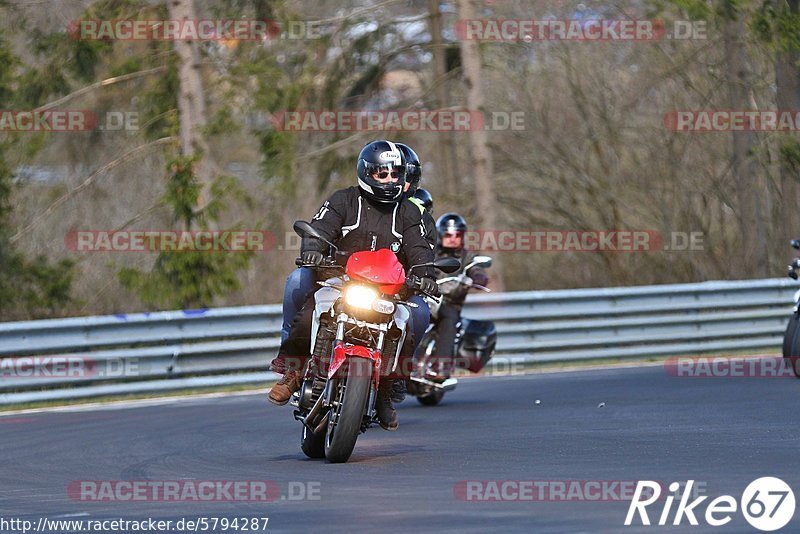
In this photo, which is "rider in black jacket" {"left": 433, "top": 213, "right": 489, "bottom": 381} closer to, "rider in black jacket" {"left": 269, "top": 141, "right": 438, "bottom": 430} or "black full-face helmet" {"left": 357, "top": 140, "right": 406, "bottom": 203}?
"rider in black jacket" {"left": 269, "top": 141, "right": 438, "bottom": 430}

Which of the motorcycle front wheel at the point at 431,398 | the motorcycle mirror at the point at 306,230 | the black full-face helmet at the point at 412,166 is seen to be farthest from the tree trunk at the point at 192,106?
the motorcycle mirror at the point at 306,230

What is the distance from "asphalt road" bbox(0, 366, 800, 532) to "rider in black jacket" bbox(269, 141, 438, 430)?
553 mm

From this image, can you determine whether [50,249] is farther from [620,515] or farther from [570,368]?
[620,515]

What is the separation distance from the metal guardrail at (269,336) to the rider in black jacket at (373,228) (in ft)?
20.2

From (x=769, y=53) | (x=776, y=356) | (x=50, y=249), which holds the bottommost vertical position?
(x=776, y=356)

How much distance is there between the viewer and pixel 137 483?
891 centimetres

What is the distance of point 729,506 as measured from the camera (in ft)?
23.3

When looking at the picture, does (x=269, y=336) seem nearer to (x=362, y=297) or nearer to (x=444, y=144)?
(x=362, y=297)

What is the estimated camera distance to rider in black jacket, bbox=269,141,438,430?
31.7 feet

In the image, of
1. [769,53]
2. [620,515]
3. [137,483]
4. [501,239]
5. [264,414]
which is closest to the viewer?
[620,515]

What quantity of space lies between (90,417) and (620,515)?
8136 mm

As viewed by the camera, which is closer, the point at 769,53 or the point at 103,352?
the point at 103,352

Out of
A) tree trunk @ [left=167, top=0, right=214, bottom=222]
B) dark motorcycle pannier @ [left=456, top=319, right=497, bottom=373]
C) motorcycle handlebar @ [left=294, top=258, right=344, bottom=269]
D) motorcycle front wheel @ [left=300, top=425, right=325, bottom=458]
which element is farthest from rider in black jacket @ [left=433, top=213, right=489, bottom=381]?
tree trunk @ [left=167, top=0, right=214, bottom=222]

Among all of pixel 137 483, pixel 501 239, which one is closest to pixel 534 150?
pixel 501 239
